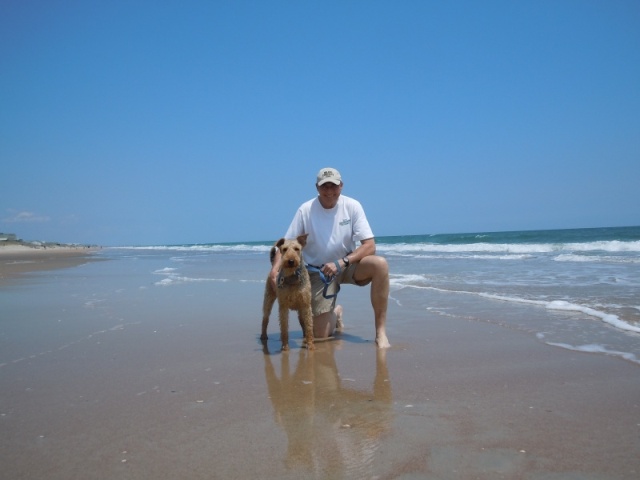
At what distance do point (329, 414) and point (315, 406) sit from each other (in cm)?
18

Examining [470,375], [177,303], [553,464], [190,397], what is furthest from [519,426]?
[177,303]

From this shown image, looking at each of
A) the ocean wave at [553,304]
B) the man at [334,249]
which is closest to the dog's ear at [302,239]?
the man at [334,249]

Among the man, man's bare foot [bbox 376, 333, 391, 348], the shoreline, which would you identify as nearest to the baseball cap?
the man

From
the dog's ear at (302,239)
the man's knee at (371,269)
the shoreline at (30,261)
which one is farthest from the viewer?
the shoreline at (30,261)

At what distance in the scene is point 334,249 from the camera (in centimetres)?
517

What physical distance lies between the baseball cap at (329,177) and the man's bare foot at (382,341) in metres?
1.59

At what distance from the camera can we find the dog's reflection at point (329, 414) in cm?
221

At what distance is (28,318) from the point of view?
6473 mm

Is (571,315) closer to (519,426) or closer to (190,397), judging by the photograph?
(519,426)

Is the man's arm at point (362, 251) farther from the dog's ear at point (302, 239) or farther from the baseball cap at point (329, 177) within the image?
the baseball cap at point (329, 177)

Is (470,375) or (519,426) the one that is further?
(470,375)

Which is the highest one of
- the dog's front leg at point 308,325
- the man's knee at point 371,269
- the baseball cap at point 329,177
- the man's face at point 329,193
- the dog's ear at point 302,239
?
the baseball cap at point 329,177

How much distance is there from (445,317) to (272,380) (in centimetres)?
310

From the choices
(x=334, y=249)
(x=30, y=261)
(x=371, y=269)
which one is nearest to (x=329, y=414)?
(x=371, y=269)
